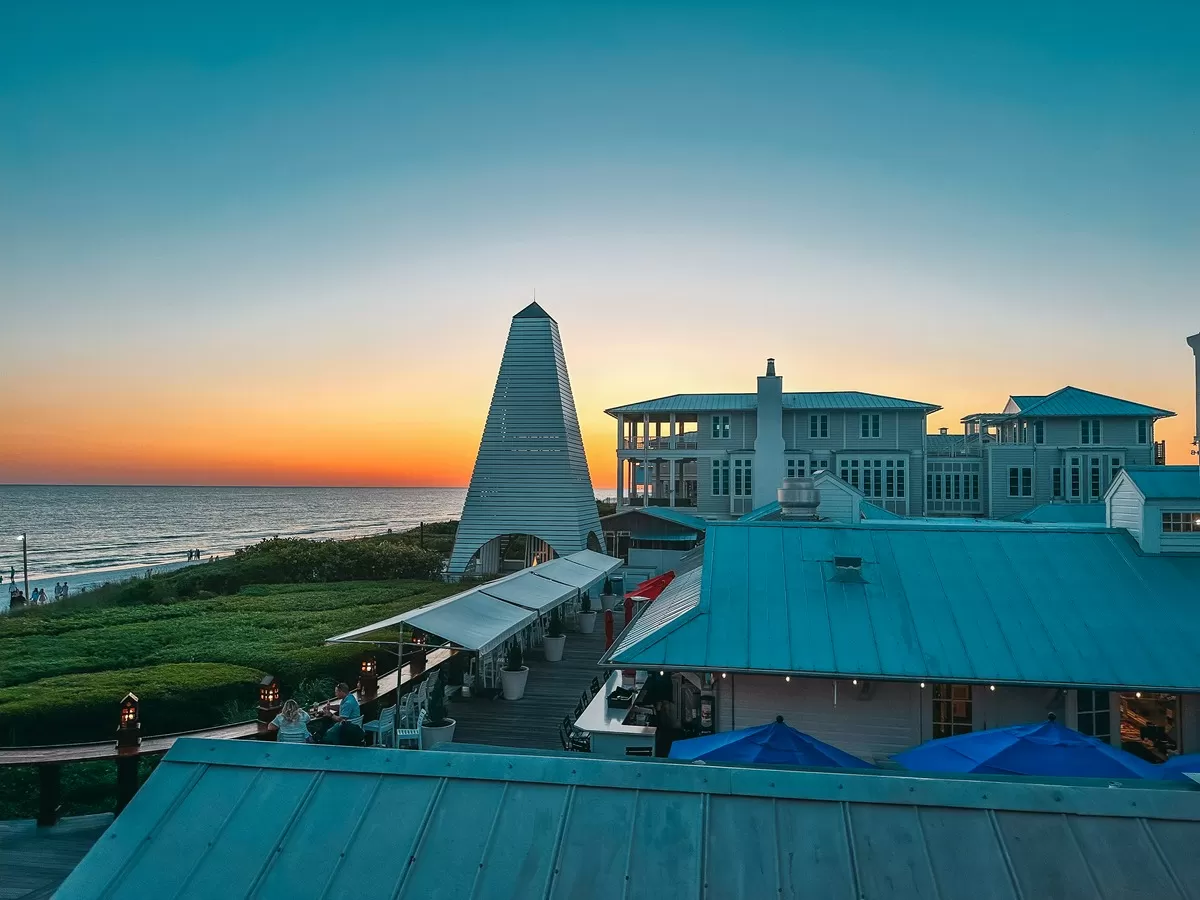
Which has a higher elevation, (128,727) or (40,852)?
(128,727)

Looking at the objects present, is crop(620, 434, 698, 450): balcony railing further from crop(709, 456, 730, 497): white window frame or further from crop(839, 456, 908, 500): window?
crop(839, 456, 908, 500): window

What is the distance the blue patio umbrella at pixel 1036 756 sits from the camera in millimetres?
6945

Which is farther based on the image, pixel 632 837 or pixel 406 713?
pixel 406 713

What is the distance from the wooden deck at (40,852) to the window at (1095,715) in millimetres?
12561

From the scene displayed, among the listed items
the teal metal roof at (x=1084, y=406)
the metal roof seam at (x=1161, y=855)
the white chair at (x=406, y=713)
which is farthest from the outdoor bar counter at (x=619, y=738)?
the teal metal roof at (x=1084, y=406)

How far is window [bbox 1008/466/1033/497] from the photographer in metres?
34.3

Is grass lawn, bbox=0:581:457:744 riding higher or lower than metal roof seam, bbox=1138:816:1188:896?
lower

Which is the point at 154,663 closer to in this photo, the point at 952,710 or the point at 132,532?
the point at 952,710

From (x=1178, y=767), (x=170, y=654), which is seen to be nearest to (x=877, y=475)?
(x=1178, y=767)

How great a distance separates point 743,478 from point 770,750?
1108 inches

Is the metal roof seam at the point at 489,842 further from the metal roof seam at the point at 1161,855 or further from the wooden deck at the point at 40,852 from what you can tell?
the wooden deck at the point at 40,852

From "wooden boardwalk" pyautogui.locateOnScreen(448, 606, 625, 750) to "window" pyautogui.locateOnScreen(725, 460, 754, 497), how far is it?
58.3ft

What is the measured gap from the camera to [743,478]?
34969 mm

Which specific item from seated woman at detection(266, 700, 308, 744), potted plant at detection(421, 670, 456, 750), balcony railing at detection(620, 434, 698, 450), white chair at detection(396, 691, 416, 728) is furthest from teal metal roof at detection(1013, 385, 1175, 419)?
seated woman at detection(266, 700, 308, 744)
